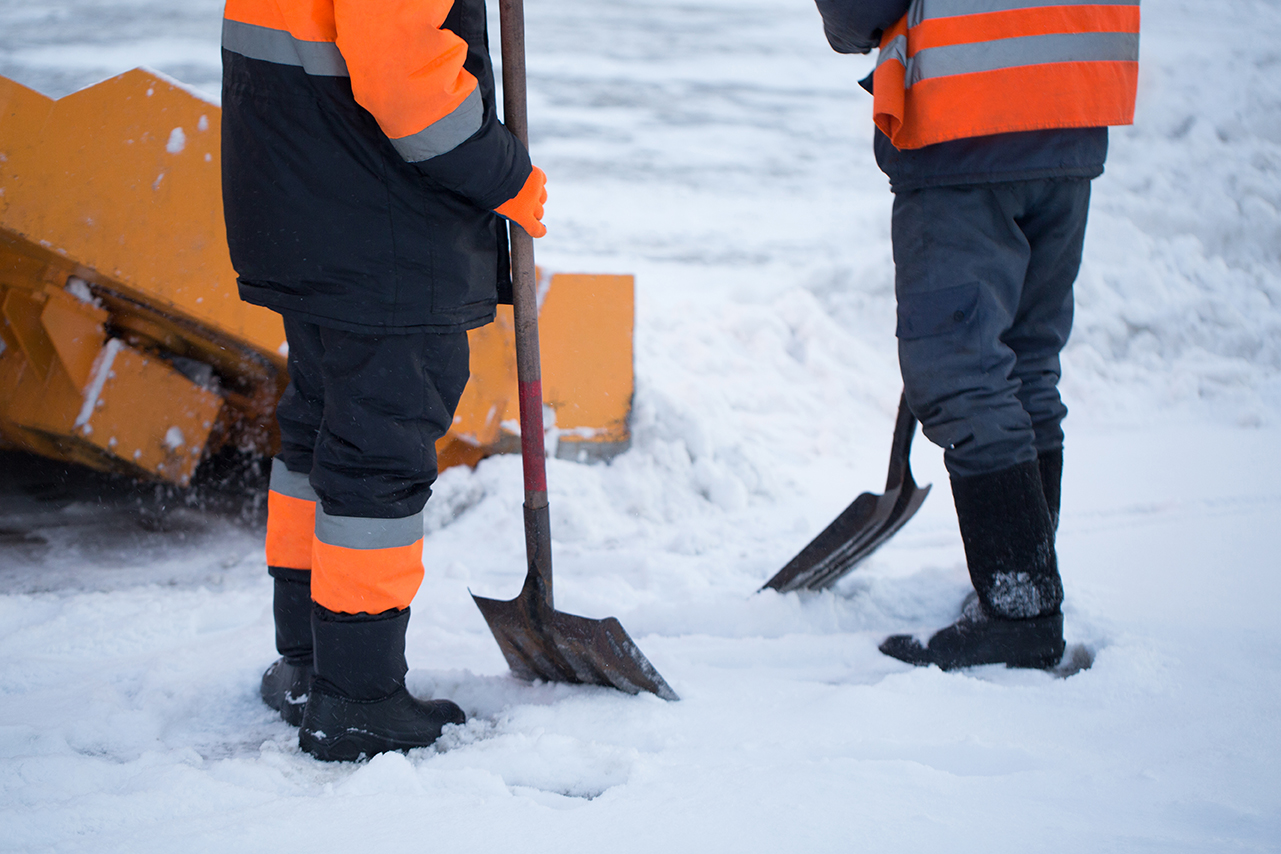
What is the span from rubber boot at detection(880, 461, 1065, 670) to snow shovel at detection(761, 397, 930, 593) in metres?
0.27

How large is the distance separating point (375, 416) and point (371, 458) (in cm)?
6

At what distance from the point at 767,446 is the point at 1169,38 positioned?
6.10 m

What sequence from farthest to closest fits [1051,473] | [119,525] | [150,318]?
[119,525], [150,318], [1051,473]

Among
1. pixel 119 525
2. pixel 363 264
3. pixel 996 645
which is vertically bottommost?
pixel 119 525

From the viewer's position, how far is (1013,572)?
4.82ft

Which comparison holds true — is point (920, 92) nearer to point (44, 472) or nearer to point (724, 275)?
point (44, 472)

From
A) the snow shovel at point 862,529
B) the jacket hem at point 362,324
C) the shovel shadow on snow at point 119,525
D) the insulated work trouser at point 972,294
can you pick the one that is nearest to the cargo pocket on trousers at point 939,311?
the insulated work trouser at point 972,294

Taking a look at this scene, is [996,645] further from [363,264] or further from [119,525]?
[119,525]

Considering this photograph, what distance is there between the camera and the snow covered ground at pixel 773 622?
39.1 inches

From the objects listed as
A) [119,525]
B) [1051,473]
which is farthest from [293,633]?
[1051,473]

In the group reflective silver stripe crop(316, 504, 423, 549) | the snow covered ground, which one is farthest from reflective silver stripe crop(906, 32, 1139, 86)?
reflective silver stripe crop(316, 504, 423, 549)

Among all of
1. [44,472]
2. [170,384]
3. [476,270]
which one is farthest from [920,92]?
[44,472]

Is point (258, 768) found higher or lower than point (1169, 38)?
lower

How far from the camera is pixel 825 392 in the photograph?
3.43 m
